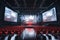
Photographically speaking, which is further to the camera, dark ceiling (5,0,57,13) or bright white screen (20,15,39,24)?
bright white screen (20,15,39,24)

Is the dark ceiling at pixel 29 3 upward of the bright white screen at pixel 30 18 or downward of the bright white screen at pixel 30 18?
upward

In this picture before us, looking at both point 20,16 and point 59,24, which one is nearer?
point 59,24

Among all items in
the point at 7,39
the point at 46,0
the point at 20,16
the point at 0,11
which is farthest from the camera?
the point at 20,16

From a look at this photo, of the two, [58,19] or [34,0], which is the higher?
[34,0]

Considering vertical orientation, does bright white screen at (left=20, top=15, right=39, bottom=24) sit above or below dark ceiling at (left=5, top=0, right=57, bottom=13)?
below

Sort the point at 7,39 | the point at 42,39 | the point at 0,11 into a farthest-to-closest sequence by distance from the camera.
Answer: the point at 0,11, the point at 42,39, the point at 7,39

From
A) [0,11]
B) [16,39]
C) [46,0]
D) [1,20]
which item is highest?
[46,0]

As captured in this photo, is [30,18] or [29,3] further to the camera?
[30,18]

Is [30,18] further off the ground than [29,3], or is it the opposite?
[29,3]

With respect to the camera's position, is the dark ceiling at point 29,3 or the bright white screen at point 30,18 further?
the bright white screen at point 30,18

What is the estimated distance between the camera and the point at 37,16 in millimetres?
21594

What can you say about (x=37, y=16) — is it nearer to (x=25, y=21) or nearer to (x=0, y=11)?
(x=25, y=21)

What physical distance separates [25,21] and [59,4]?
1335cm

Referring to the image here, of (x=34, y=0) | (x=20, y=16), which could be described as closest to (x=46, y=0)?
(x=34, y=0)
